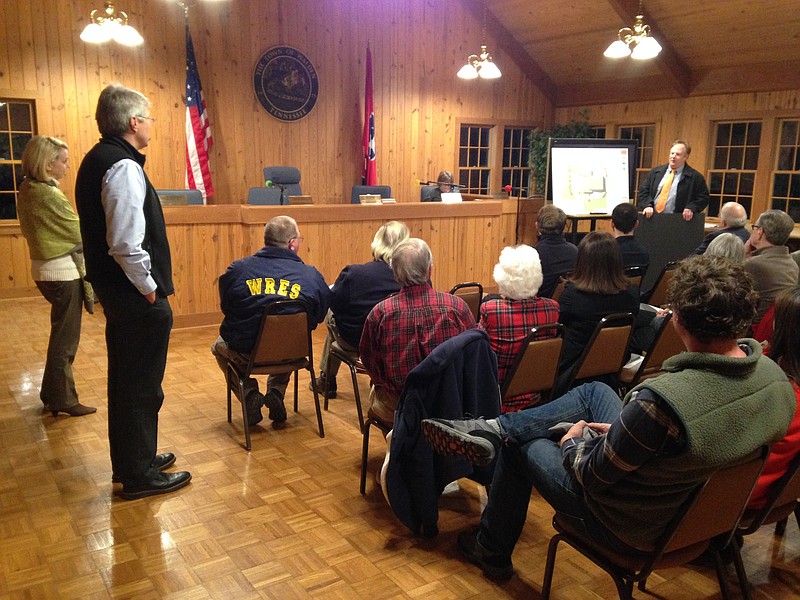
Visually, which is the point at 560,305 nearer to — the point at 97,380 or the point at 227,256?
the point at 97,380

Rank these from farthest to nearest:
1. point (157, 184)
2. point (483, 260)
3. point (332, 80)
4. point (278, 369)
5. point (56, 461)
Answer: point (332, 80)
point (157, 184)
point (483, 260)
point (278, 369)
point (56, 461)

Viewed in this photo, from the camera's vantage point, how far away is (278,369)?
11.2 feet

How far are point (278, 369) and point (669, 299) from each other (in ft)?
7.05

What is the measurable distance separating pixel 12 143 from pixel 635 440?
7325 millimetres

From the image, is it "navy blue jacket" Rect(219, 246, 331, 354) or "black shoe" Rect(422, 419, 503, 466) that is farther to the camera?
"navy blue jacket" Rect(219, 246, 331, 354)

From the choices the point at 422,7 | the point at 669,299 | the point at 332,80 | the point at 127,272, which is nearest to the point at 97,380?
the point at 127,272

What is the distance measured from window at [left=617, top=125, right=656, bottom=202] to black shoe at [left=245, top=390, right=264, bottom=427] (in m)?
7.49

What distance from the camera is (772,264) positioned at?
11.7 ft

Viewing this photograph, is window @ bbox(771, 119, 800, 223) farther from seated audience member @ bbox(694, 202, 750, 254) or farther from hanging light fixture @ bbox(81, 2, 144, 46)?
hanging light fixture @ bbox(81, 2, 144, 46)

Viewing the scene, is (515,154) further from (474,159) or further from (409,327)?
(409,327)

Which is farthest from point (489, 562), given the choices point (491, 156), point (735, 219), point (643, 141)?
point (491, 156)

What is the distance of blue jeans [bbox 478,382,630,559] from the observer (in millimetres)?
1942

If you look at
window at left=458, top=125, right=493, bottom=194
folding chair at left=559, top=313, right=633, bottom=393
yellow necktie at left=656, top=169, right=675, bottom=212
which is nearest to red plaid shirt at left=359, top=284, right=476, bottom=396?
folding chair at left=559, top=313, right=633, bottom=393

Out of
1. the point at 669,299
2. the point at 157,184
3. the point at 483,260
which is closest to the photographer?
the point at 669,299
